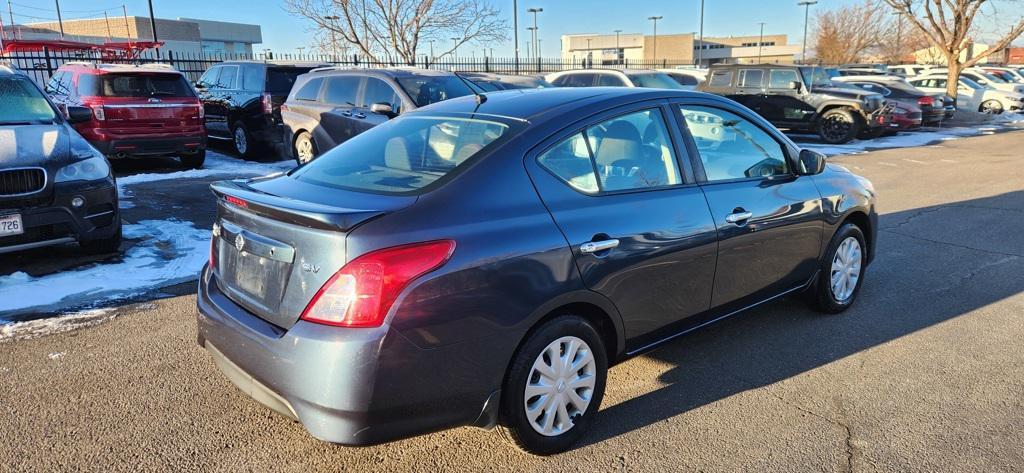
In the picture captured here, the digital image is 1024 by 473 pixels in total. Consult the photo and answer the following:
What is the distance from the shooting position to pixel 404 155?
3.24 meters

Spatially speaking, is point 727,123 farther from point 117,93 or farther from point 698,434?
point 117,93

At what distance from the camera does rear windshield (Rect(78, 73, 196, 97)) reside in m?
9.84

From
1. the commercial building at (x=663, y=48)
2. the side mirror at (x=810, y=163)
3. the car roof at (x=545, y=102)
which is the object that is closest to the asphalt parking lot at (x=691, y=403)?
the side mirror at (x=810, y=163)

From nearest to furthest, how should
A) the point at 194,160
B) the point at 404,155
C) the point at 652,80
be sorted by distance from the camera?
1. the point at 404,155
2. the point at 194,160
3. the point at 652,80

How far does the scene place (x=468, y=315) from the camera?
251 centimetres

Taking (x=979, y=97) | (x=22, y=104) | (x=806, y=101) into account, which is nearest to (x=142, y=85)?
(x=22, y=104)

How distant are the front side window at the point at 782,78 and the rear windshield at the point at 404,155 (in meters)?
15.5

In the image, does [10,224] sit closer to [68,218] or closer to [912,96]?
[68,218]

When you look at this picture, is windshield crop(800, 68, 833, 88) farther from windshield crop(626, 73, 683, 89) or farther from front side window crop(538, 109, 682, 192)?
front side window crop(538, 109, 682, 192)

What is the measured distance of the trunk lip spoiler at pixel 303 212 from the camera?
2.41 m

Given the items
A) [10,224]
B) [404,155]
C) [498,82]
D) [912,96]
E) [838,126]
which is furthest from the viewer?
[912,96]

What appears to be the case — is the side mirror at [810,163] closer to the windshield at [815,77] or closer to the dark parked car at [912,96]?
the windshield at [815,77]

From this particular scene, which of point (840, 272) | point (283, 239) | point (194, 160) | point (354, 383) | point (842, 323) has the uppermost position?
point (283, 239)

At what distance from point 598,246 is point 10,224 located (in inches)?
179
